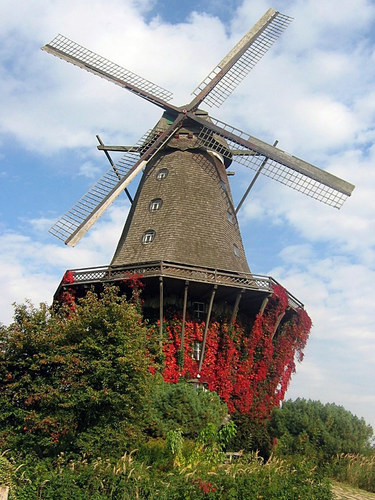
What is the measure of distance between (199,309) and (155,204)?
4364 mm

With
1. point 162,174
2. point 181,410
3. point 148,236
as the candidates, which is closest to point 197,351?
point 181,410

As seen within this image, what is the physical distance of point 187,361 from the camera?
70.3 ft

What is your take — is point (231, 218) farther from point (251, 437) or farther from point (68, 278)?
point (251, 437)

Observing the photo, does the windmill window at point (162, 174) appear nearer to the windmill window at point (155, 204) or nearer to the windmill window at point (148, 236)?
the windmill window at point (155, 204)

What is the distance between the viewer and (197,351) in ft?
72.2

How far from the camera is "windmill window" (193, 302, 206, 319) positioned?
22.8m

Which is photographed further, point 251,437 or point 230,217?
point 230,217

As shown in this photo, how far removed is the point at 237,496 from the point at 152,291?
1129 cm

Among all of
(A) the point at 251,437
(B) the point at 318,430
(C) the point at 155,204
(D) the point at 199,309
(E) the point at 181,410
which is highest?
(C) the point at 155,204

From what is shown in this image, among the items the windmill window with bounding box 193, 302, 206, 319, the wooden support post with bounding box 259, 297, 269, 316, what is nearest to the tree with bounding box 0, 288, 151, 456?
the windmill window with bounding box 193, 302, 206, 319

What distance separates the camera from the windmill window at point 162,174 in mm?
24984

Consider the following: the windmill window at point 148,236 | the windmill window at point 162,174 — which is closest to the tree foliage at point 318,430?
the windmill window at point 148,236

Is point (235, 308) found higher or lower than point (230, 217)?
lower

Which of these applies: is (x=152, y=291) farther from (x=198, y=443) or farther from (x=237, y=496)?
(x=237, y=496)
